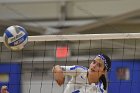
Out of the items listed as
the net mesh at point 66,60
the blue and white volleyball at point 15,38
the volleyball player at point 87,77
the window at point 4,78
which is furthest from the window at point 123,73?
the blue and white volleyball at point 15,38

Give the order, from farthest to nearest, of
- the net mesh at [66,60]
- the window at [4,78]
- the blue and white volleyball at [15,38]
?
the window at [4,78]
the net mesh at [66,60]
the blue and white volleyball at [15,38]

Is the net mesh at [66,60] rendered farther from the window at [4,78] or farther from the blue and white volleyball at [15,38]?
the blue and white volleyball at [15,38]

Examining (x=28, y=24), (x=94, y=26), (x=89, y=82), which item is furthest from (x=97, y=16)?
(x=89, y=82)

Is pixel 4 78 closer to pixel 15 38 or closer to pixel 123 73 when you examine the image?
pixel 123 73

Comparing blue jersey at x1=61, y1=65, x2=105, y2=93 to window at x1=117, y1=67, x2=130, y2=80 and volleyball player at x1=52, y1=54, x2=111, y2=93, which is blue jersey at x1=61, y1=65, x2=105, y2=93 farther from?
window at x1=117, y1=67, x2=130, y2=80

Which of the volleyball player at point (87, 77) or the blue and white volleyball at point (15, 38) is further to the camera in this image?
the blue and white volleyball at point (15, 38)

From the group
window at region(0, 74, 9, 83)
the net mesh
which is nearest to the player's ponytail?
the net mesh

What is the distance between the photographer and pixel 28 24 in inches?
247

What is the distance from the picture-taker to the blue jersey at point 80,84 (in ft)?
10.7

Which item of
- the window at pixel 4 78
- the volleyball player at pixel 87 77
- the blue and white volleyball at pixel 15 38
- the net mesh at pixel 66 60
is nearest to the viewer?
the volleyball player at pixel 87 77

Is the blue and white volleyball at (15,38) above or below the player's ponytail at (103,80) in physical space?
above

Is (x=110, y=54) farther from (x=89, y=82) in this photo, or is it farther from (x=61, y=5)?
(x=89, y=82)

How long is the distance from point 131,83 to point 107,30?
0.91 metres

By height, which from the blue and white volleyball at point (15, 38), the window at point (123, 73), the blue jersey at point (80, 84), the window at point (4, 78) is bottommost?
the window at point (4, 78)
